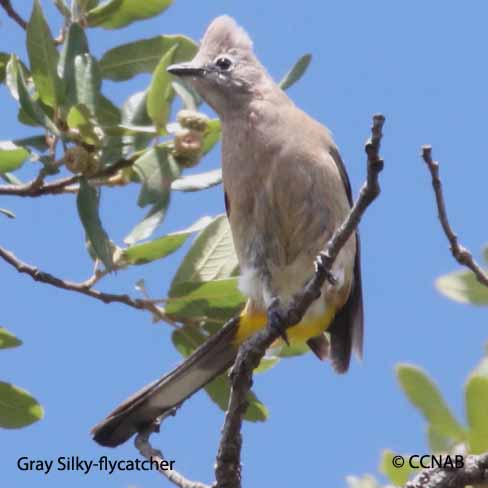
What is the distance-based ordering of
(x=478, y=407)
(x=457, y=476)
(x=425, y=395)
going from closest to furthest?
(x=478, y=407) < (x=425, y=395) < (x=457, y=476)

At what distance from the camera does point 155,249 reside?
11.8ft

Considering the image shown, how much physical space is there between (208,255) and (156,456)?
813mm

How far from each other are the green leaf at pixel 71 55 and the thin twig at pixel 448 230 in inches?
58.5

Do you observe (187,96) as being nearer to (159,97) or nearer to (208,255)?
(159,97)

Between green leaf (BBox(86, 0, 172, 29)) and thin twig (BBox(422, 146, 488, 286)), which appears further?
green leaf (BBox(86, 0, 172, 29))

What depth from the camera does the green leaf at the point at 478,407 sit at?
2.50m

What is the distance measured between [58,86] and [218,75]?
151 cm

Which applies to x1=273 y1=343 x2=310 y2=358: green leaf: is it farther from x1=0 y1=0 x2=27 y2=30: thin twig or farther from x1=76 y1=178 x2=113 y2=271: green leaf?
x1=0 y1=0 x2=27 y2=30: thin twig

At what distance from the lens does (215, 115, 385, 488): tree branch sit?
2.93 metres

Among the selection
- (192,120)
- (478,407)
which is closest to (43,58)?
(192,120)

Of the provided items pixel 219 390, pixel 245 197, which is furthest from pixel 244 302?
pixel 245 197

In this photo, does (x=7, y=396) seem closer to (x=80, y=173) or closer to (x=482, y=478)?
(x=80, y=173)

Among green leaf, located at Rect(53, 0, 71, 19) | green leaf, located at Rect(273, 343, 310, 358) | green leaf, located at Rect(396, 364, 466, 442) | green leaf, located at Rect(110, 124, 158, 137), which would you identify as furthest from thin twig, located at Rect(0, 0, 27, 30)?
green leaf, located at Rect(396, 364, 466, 442)

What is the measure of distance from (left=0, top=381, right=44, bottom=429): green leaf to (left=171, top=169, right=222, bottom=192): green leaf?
893 mm
